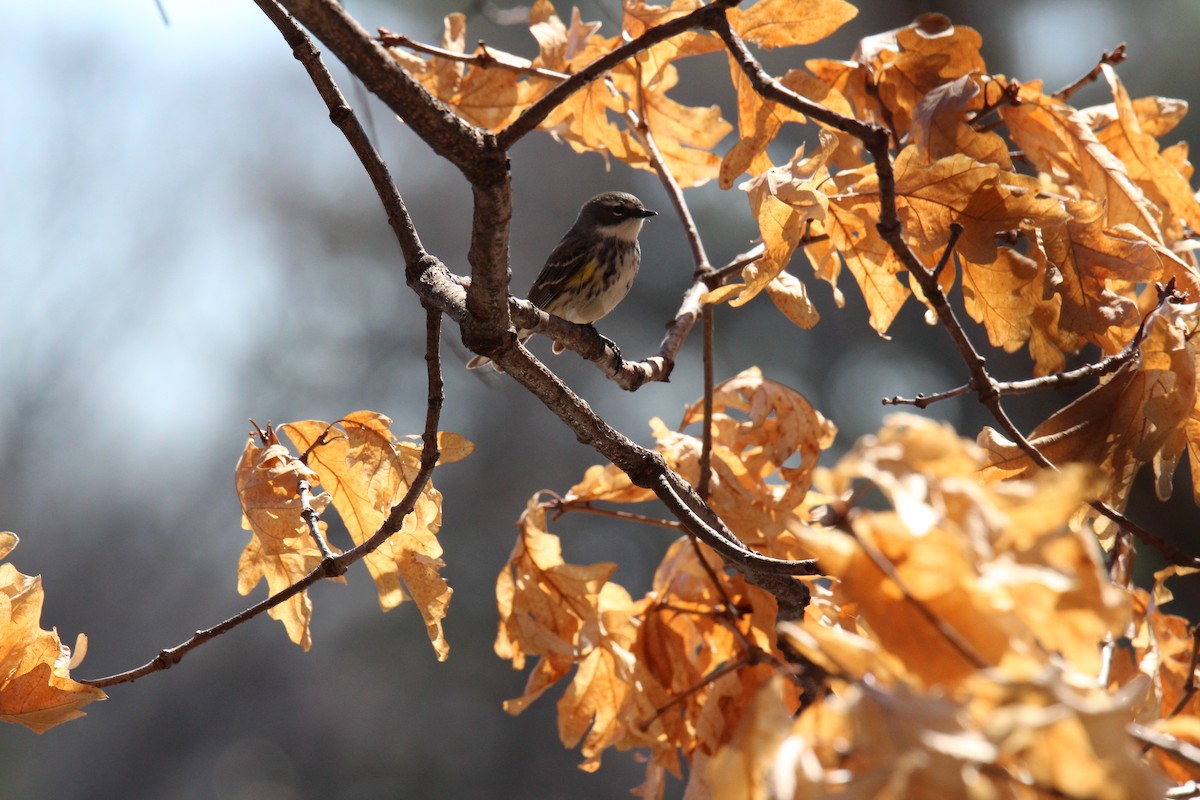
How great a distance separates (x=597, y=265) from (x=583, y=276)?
7 centimetres

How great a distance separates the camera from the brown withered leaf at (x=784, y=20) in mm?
1665

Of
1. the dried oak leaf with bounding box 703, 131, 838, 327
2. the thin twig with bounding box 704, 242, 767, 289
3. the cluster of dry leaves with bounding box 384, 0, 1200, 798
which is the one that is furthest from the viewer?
the thin twig with bounding box 704, 242, 767, 289

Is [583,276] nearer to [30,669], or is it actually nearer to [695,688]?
[695,688]

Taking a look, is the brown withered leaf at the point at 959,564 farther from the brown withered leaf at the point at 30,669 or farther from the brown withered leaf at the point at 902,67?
the brown withered leaf at the point at 902,67

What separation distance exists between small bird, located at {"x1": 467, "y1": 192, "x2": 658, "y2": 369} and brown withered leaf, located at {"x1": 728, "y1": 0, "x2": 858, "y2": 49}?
6.52ft

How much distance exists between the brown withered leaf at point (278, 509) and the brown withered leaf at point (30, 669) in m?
0.28

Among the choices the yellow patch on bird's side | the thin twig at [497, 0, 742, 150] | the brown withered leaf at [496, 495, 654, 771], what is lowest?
→ the yellow patch on bird's side

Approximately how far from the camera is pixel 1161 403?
4.25ft

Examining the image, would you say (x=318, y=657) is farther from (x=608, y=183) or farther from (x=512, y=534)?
(x=608, y=183)

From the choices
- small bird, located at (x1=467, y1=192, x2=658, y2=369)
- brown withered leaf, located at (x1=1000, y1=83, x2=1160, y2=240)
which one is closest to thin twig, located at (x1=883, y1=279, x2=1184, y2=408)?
brown withered leaf, located at (x1=1000, y1=83, x2=1160, y2=240)

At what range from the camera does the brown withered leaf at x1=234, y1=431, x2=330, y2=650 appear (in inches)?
57.2

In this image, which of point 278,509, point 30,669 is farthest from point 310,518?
point 30,669

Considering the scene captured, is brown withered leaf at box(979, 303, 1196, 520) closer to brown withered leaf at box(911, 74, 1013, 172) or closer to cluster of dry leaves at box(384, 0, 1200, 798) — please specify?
cluster of dry leaves at box(384, 0, 1200, 798)

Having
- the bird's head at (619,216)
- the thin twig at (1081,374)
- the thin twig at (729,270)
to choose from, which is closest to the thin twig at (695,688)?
the thin twig at (1081,374)
